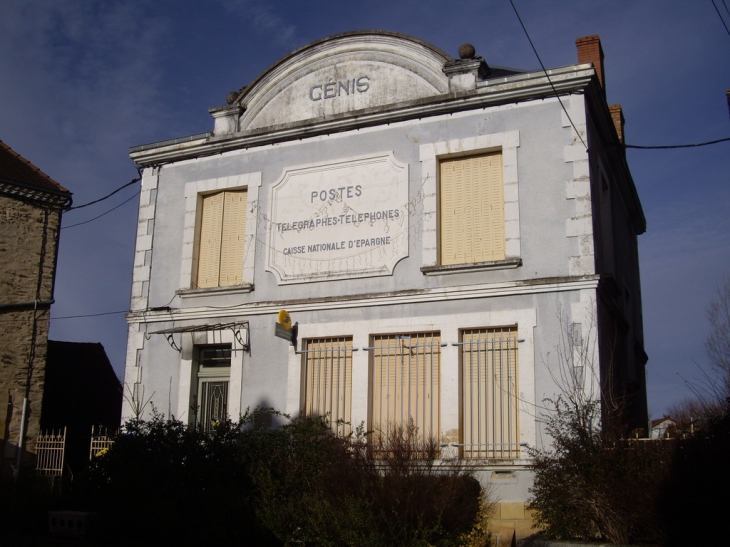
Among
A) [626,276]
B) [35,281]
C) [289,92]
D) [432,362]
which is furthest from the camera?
[35,281]

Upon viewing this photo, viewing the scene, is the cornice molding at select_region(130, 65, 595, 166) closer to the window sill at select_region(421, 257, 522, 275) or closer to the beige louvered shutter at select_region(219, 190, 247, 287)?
the beige louvered shutter at select_region(219, 190, 247, 287)

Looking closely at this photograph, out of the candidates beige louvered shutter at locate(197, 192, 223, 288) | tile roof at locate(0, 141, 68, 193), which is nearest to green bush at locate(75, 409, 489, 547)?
beige louvered shutter at locate(197, 192, 223, 288)

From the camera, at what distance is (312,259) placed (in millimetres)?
12406

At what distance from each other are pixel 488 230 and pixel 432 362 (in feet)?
6.85

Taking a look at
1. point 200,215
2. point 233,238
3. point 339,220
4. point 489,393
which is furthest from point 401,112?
point 489,393

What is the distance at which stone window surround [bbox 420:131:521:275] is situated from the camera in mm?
11048

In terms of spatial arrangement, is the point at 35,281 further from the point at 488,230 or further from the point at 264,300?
the point at 488,230

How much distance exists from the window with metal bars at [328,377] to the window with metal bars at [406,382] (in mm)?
435

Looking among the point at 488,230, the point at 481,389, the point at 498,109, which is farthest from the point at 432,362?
the point at 498,109

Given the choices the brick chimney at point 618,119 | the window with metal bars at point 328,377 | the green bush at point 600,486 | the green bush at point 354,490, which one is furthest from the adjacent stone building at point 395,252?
the brick chimney at point 618,119

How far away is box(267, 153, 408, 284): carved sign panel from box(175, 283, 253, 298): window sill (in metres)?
0.52

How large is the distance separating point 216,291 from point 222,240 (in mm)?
970

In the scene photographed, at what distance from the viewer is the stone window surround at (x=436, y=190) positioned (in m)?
11.0

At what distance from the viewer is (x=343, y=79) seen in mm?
13047
